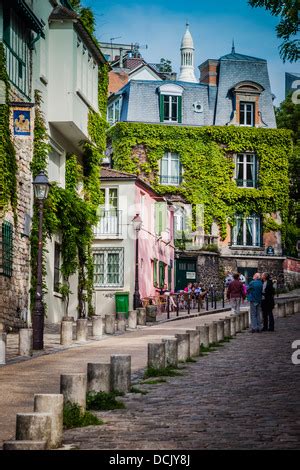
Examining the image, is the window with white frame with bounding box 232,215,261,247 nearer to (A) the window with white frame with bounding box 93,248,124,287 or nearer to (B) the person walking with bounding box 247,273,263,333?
(A) the window with white frame with bounding box 93,248,124,287

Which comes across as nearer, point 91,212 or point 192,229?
point 91,212

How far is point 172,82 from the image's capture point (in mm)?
A: 60344

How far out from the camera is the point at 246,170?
194ft

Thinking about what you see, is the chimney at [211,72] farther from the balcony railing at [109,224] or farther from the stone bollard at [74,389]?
the stone bollard at [74,389]

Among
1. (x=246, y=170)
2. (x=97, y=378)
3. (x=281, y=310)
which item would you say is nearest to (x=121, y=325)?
(x=281, y=310)

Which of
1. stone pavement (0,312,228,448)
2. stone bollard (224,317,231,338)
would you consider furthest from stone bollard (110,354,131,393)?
stone bollard (224,317,231,338)

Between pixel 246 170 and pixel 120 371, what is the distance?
47085mm

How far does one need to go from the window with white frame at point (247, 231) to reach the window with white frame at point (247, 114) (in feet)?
18.1

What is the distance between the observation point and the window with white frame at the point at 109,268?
44.8m

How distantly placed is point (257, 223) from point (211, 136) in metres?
5.55

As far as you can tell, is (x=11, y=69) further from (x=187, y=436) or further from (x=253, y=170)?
(x=253, y=170)

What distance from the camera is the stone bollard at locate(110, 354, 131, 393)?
12812mm

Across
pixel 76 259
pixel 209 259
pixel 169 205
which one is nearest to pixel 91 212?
pixel 76 259

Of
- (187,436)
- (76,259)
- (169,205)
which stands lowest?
(187,436)
